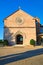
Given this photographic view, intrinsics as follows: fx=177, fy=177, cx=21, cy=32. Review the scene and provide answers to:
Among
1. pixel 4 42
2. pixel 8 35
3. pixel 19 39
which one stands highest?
pixel 8 35

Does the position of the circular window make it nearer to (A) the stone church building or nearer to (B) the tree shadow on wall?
(A) the stone church building

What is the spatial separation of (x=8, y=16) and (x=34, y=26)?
6988 mm

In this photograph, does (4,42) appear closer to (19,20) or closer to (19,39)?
(19,39)

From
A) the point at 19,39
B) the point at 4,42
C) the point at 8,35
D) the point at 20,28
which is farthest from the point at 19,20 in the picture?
the point at 4,42

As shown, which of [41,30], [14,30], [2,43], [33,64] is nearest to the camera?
[33,64]

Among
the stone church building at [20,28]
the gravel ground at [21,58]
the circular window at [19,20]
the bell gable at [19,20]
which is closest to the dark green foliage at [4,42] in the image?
the stone church building at [20,28]

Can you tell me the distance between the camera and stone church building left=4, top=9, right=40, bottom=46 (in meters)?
43.0

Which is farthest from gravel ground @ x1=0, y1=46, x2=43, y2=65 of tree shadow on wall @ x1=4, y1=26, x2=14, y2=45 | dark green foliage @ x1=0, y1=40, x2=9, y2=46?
tree shadow on wall @ x1=4, y1=26, x2=14, y2=45

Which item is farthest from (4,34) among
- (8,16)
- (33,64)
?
(33,64)

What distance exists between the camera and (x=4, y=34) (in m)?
43.6

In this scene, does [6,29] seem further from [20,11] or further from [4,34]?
[20,11]

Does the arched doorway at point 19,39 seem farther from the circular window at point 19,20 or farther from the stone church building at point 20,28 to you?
the circular window at point 19,20

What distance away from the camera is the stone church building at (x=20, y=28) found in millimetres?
42994

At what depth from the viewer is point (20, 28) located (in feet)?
143
